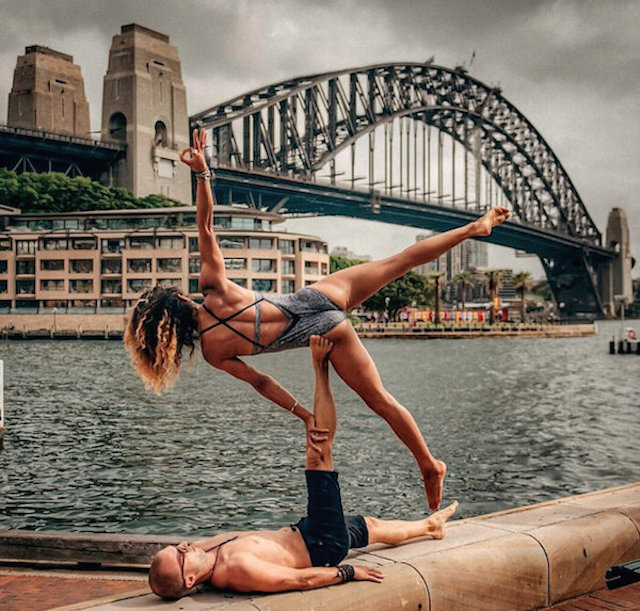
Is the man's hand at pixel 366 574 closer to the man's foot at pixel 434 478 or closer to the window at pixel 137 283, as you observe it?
the man's foot at pixel 434 478

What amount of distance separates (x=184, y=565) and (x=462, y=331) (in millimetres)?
84432

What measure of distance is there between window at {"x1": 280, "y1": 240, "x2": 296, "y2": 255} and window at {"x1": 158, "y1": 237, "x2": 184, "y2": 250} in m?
9.72

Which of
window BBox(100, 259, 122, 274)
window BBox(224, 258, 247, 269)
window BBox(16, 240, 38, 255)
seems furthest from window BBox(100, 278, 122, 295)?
window BBox(224, 258, 247, 269)

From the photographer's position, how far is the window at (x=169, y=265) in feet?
274

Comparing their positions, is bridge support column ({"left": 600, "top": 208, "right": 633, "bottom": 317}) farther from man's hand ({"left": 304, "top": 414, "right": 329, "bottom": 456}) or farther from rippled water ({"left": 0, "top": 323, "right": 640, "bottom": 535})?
man's hand ({"left": 304, "top": 414, "right": 329, "bottom": 456})

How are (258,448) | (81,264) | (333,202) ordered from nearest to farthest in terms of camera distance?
(258,448)
(81,264)
(333,202)

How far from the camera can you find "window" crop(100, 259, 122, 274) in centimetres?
Result: 8481

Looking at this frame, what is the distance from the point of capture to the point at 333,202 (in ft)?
327

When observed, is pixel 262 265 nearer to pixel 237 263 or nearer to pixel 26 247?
pixel 237 263

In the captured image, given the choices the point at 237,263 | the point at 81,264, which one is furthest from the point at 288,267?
the point at 81,264

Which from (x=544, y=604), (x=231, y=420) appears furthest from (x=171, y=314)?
(x=231, y=420)

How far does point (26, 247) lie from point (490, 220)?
284 feet

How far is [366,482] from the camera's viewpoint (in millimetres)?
17031

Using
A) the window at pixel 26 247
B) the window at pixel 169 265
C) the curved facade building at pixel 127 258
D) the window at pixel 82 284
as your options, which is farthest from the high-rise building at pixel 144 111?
the window at pixel 82 284
